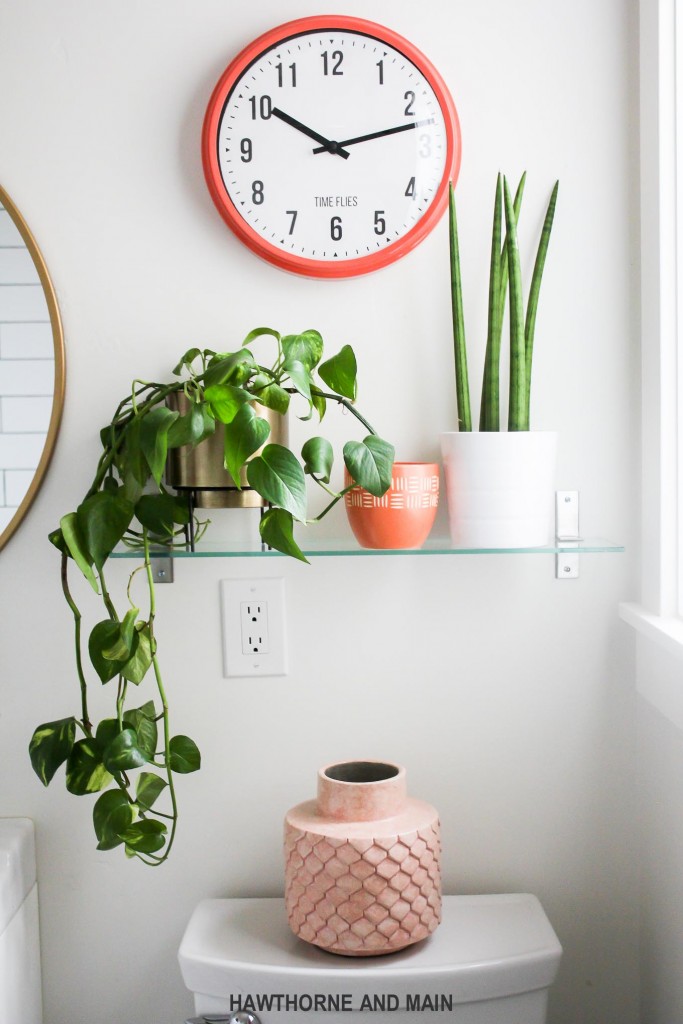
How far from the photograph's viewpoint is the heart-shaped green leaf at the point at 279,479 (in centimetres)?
99

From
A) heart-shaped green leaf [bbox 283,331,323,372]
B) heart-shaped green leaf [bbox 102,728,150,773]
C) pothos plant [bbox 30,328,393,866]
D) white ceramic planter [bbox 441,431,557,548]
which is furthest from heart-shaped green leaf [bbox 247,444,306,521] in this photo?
heart-shaped green leaf [bbox 102,728,150,773]

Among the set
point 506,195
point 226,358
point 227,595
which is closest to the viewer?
point 226,358

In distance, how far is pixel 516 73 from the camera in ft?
3.92

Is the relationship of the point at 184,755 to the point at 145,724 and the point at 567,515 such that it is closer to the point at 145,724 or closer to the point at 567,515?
the point at 145,724

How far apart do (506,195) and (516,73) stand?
0.19 m

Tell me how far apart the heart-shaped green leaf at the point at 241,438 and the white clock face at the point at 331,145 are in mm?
289

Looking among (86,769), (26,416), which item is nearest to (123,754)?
(86,769)

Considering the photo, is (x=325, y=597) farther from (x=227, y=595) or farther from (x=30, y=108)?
(x=30, y=108)

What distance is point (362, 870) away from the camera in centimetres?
104

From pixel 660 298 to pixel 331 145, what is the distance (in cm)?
45

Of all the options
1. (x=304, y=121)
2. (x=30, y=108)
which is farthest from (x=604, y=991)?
(x=30, y=108)

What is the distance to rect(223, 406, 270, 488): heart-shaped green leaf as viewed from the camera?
991mm

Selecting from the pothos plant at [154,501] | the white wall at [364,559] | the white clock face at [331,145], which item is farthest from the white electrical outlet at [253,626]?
the white clock face at [331,145]

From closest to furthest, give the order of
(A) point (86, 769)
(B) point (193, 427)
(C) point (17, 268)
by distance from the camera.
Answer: (B) point (193, 427)
(A) point (86, 769)
(C) point (17, 268)
